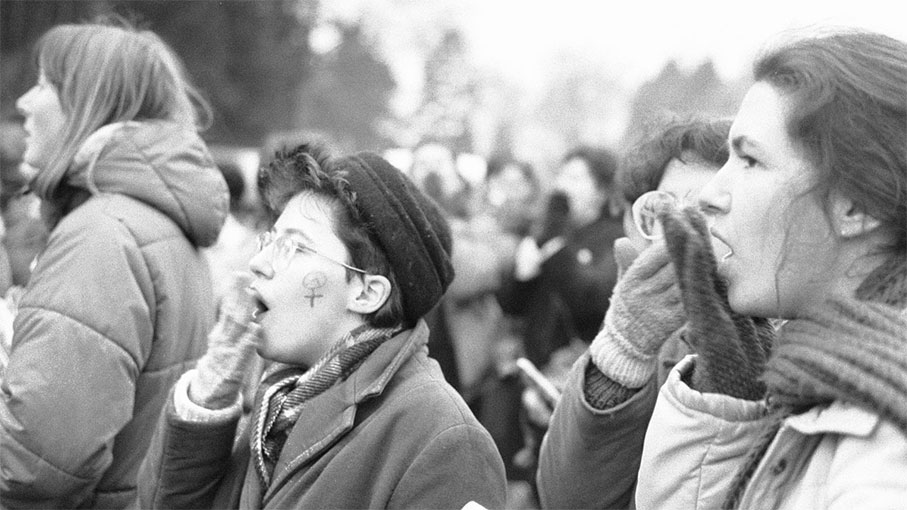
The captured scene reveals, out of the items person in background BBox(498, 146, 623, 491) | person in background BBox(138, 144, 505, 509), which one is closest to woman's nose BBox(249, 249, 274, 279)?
person in background BBox(138, 144, 505, 509)

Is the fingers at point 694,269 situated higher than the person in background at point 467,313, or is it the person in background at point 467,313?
the fingers at point 694,269

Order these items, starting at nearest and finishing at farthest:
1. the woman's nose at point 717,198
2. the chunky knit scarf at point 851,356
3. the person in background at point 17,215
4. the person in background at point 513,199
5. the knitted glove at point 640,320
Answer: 1. the chunky knit scarf at point 851,356
2. the woman's nose at point 717,198
3. the knitted glove at point 640,320
4. the person in background at point 17,215
5. the person in background at point 513,199

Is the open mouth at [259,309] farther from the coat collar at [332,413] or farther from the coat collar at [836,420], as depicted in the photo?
the coat collar at [836,420]

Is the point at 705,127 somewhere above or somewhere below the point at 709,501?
above

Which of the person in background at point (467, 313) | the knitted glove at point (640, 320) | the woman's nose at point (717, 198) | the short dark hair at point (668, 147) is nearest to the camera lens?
the woman's nose at point (717, 198)

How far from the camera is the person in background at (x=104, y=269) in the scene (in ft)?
9.40

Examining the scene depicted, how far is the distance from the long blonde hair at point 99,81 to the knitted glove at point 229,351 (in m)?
1.03

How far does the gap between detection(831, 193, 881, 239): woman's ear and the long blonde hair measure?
7.60 ft

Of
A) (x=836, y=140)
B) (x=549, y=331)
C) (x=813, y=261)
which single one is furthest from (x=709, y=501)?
(x=549, y=331)

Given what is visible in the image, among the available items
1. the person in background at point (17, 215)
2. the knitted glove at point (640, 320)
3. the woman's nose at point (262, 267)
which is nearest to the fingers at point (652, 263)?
the knitted glove at point (640, 320)

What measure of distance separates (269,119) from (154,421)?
23.7 m

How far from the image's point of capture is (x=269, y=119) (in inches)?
1036

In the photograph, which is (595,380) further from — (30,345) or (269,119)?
(269,119)

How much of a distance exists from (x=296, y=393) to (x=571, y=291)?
3549mm
